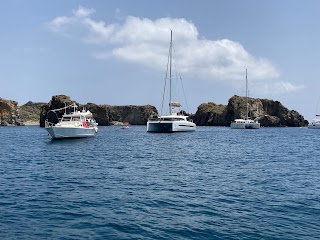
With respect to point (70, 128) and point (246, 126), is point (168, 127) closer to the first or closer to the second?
point (70, 128)

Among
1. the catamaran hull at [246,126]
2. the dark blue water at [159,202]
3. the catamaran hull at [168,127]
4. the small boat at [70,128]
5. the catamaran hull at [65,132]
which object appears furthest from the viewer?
the catamaran hull at [246,126]

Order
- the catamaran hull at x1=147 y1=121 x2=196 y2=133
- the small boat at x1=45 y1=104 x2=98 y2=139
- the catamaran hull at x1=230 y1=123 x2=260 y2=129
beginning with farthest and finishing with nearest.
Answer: the catamaran hull at x1=230 y1=123 x2=260 y2=129 → the catamaran hull at x1=147 y1=121 x2=196 y2=133 → the small boat at x1=45 y1=104 x2=98 y2=139

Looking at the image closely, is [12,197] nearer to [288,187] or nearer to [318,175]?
[288,187]

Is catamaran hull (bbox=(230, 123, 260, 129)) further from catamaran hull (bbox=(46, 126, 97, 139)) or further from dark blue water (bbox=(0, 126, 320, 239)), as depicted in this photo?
dark blue water (bbox=(0, 126, 320, 239))

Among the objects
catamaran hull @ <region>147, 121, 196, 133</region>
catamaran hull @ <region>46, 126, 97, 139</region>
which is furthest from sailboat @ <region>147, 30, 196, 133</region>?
catamaran hull @ <region>46, 126, 97, 139</region>

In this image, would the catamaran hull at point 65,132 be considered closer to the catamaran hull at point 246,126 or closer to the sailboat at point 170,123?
the sailboat at point 170,123

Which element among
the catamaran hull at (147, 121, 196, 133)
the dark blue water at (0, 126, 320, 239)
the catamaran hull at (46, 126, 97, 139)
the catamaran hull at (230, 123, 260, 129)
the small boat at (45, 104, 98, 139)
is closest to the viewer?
the dark blue water at (0, 126, 320, 239)

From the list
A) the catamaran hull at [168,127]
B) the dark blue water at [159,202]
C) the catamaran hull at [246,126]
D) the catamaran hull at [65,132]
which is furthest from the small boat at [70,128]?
the catamaran hull at [246,126]

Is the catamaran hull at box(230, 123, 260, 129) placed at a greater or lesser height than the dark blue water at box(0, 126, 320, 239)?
greater

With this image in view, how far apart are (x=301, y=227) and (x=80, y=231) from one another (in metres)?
9.25

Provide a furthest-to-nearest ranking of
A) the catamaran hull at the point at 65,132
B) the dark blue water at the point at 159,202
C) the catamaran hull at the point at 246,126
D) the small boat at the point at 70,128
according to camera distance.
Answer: the catamaran hull at the point at 246,126 → the small boat at the point at 70,128 → the catamaran hull at the point at 65,132 → the dark blue water at the point at 159,202

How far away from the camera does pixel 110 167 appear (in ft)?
108

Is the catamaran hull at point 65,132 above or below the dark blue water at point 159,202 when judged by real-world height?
above

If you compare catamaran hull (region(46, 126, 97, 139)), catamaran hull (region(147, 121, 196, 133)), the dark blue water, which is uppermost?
catamaran hull (region(147, 121, 196, 133))
